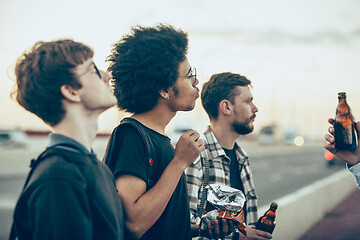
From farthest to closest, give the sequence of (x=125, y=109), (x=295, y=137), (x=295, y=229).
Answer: (x=295, y=137)
(x=295, y=229)
(x=125, y=109)

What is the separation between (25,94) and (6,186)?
11514mm

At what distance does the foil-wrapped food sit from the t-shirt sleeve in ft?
2.17

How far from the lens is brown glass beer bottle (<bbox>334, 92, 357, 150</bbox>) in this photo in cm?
328

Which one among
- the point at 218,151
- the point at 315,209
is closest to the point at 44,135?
the point at 315,209

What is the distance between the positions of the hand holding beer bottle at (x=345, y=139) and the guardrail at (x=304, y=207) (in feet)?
5.71

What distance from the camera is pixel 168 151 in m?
2.31

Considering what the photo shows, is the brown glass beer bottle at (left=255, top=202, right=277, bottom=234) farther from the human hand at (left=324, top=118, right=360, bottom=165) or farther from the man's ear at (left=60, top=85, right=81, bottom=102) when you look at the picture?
the man's ear at (left=60, top=85, right=81, bottom=102)

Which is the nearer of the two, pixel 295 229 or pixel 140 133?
pixel 140 133

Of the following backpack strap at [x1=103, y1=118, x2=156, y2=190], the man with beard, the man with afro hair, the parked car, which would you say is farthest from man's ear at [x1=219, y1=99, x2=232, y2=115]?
the parked car

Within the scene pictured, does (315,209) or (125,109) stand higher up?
(125,109)

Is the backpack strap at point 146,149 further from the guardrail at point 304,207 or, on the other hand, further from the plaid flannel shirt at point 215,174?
the guardrail at point 304,207

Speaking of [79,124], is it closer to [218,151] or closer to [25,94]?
[25,94]

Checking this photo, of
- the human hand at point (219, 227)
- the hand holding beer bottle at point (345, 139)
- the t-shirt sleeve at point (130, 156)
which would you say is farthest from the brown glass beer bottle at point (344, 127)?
the t-shirt sleeve at point (130, 156)

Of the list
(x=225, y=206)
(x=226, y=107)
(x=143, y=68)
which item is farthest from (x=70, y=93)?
(x=226, y=107)
